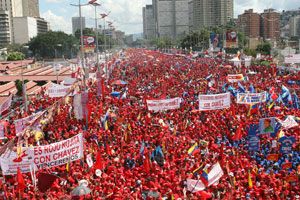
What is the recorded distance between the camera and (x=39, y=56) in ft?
339

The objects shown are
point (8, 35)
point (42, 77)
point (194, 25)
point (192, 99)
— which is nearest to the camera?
point (192, 99)

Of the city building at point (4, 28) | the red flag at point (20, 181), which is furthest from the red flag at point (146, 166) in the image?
the city building at point (4, 28)

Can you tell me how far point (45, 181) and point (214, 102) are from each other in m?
9.16

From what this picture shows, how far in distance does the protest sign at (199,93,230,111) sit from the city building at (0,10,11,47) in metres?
121

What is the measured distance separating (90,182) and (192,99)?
13060mm

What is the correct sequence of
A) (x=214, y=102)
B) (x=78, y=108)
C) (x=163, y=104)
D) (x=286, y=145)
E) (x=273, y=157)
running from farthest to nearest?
(x=163, y=104), (x=78, y=108), (x=214, y=102), (x=286, y=145), (x=273, y=157)

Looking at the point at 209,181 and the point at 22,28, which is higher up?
the point at 22,28

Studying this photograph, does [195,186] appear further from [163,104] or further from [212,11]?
[212,11]

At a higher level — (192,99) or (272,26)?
(272,26)

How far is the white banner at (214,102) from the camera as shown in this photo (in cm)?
1748

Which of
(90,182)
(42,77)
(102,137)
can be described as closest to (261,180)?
(90,182)

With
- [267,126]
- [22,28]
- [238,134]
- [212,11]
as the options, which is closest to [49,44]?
[22,28]

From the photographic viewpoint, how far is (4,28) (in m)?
132

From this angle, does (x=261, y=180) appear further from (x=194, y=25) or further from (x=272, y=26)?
(x=194, y=25)
